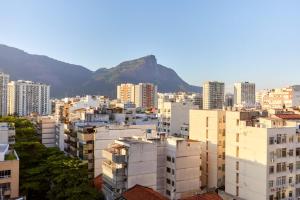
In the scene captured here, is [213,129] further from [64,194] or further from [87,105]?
[87,105]

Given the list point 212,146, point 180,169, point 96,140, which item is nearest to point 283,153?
point 212,146

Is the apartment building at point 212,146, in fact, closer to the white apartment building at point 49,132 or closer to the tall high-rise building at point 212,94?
the white apartment building at point 49,132

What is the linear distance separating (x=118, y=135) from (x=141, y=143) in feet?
35.6

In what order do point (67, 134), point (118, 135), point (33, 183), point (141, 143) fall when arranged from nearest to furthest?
point (141, 143) < point (33, 183) < point (118, 135) < point (67, 134)

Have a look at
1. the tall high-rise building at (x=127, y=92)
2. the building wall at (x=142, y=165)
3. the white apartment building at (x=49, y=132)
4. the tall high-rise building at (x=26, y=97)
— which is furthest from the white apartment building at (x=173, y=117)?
the tall high-rise building at (x=127, y=92)

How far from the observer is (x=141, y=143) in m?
35.1

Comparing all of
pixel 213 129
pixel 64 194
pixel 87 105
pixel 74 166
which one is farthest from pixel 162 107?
pixel 64 194

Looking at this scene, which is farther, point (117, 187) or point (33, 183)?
point (33, 183)

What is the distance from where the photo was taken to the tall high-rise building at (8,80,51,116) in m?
139

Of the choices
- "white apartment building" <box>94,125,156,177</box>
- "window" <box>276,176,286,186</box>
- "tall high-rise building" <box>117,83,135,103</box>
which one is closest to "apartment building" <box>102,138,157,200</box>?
"white apartment building" <box>94,125,156,177</box>

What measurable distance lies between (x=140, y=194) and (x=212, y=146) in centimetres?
1827

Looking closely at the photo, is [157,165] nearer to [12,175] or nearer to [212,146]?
[212,146]

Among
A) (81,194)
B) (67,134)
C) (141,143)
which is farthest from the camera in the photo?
(67,134)

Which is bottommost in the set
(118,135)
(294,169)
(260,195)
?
(260,195)
